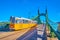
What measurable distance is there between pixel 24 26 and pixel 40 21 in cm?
3745

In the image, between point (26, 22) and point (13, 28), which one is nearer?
point (13, 28)

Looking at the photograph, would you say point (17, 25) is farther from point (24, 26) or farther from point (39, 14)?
point (39, 14)

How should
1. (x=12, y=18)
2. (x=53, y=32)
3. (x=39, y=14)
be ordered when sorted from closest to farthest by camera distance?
(x=12, y=18)
(x=53, y=32)
(x=39, y=14)

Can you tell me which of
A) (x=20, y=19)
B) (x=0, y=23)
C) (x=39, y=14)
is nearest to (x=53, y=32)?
(x=20, y=19)

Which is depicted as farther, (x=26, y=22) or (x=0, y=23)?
(x=0, y=23)

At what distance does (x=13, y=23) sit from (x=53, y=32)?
16908 mm

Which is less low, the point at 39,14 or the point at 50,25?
the point at 39,14

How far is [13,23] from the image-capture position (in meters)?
38.5

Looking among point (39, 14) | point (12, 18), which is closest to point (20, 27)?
point (12, 18)

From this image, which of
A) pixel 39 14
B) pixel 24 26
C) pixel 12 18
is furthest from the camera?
pixel 39 14

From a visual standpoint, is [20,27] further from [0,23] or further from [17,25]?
[0,23]

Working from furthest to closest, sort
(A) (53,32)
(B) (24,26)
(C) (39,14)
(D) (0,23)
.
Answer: (C) (39,14) < (D) (0,23) < (A) (53,32) < (B) (24,26)

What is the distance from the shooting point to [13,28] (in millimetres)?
38469

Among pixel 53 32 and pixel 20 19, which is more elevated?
pixel 20 19
